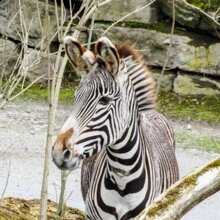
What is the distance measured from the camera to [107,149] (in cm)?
464

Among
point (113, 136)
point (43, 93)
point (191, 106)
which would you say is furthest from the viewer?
point (43, 93)

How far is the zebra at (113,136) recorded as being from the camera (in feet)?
13.7

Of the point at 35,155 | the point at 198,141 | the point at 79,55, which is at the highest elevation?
the point at 79,55

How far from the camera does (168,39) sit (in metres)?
13.3

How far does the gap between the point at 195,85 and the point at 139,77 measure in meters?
8.43

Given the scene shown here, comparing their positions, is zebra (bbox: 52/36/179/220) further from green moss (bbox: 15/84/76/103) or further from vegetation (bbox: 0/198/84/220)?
green moss (bbox: 15/84/76/103)

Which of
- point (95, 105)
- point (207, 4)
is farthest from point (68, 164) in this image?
point (207, 4)

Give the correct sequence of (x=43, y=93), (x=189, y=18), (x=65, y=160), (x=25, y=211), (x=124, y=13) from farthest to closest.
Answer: (x=124, y=13), (x=189, y=18), (x=43, y=93), (x=25, y=211), (x=65, y=160)

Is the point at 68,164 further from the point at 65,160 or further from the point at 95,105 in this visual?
the point at 95,105

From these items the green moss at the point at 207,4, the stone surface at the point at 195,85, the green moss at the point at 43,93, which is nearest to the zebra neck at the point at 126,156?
the green moss at the point at 43,93

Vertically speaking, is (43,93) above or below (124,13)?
below

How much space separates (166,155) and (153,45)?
8410 mm

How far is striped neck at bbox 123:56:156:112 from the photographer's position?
474 cm

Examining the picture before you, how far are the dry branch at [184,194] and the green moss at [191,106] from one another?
30.7 ft
